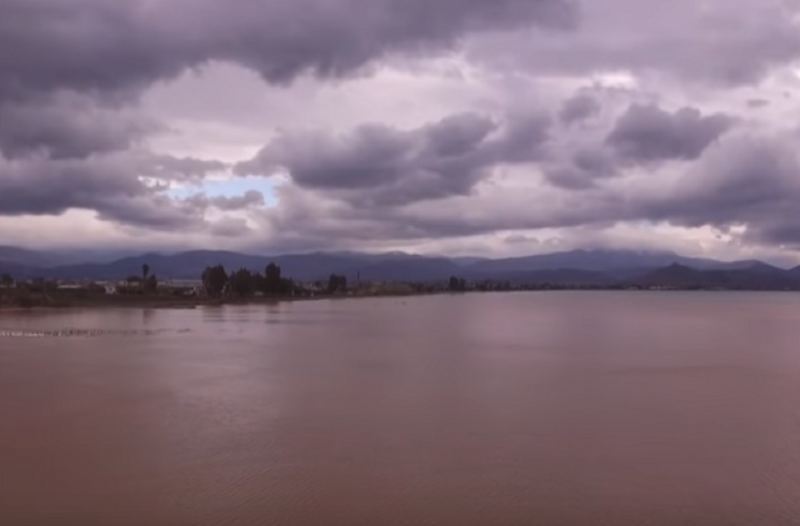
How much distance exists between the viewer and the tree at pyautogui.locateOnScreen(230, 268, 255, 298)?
9169 cm

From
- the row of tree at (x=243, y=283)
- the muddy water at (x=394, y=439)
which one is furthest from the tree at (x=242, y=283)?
the muddy water at (x=394, y=439)

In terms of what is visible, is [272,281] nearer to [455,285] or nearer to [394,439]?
[455,285]

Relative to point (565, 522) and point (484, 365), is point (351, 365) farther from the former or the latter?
point (565, 522)

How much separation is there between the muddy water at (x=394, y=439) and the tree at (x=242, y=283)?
211ft

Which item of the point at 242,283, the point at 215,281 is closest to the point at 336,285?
the point at 242,283

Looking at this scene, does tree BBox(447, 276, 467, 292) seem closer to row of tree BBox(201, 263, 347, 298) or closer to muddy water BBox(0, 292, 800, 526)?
row of tree BBox(201, 263, 347, 298)

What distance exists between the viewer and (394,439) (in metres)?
13.0

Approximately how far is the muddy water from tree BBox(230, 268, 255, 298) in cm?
6438

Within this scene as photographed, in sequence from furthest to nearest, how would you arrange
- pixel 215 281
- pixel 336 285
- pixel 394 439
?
pixel 336 285 → pixel 215 281 → pixel 394 439

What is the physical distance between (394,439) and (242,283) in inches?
3206

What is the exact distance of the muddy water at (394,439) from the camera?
30.7ft

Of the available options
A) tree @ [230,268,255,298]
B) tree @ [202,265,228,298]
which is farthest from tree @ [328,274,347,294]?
tree @ [202,265,228,298]

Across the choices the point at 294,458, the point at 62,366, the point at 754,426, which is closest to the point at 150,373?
the point at 62,366

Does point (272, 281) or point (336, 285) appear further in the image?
point (336, 285)
